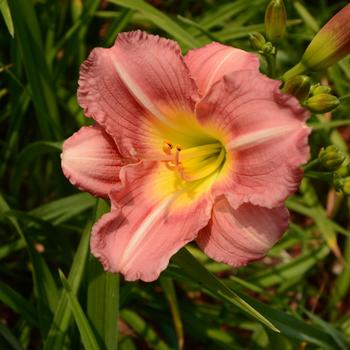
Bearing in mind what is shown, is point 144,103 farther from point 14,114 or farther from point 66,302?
point 14,114

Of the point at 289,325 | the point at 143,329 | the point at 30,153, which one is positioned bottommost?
the point at 143,329

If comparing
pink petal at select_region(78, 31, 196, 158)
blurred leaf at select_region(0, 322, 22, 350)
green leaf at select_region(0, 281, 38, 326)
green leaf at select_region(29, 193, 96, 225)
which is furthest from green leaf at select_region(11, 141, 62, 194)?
blurred leaf at select_region(0, 322, 22, 350)

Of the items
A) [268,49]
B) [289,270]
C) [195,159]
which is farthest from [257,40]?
[289,270]

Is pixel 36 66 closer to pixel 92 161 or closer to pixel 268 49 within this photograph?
pixel 92 161

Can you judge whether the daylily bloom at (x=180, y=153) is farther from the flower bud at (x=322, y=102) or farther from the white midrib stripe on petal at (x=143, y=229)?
the flower bud at (x=322, y=102)

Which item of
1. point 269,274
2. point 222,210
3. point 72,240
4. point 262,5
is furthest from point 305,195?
point 222,210
